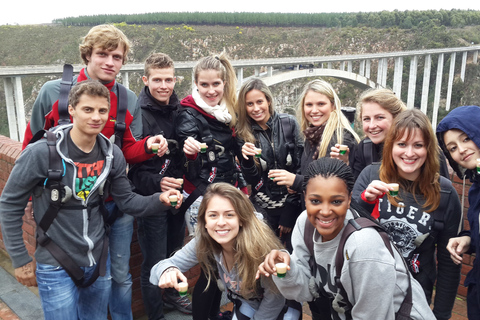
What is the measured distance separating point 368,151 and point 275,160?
720 millimetres

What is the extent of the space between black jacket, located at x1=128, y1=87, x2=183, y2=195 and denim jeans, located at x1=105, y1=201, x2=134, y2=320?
12.1 inches

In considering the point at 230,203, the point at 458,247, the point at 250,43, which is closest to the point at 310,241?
the point at 230,203

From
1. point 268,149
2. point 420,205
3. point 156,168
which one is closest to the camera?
point 420,205

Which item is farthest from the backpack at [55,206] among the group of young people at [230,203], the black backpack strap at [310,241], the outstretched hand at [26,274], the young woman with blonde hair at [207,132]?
the black backpack strap at [310,241]

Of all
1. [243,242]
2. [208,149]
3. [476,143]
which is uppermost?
[476,143]

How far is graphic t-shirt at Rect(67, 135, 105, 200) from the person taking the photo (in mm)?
2293

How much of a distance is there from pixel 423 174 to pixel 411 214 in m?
0.25

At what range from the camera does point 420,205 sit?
2.34 m

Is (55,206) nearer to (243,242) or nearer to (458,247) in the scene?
(243,242)

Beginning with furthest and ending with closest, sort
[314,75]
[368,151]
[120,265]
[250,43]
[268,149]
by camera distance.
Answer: [250,43]
[314,75]
[268,149]
[368,151]
[120,265]

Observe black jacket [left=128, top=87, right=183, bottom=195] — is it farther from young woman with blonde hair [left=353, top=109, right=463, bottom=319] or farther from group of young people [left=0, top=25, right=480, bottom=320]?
young woman with blonde hair [left=353, top=109, right=463, bottom=319]

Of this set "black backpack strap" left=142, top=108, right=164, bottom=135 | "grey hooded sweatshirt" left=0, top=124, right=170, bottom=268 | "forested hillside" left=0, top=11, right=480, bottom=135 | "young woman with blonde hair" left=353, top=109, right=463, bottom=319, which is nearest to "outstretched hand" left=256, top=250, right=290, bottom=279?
"young woman with blonde hair" left=353, top=109, right=463, bottom=319

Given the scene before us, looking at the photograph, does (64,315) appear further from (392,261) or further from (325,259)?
(392,261)

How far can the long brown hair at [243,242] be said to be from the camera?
2.37 m
